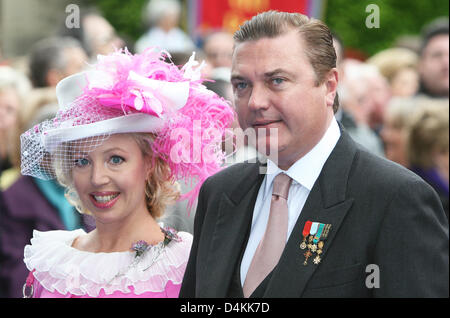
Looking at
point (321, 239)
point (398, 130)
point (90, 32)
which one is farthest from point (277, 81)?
point (90, 32)

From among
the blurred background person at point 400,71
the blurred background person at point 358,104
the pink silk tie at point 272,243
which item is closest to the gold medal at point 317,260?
the pink silk tie at point 272,243

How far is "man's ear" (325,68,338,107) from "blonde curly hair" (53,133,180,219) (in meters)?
1.00

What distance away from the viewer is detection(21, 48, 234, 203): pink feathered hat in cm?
327

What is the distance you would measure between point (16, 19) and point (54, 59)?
5806mm

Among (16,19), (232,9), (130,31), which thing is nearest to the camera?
(232,9)

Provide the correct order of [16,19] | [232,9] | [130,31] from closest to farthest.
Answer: [232,9] < [16,19] < [130,31]

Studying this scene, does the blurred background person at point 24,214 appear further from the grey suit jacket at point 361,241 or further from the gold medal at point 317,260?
the gold medal at point 317,260

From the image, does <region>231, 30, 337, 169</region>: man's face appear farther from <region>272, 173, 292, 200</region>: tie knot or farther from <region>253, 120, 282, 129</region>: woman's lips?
<region>272, 173, 292, 200</region>: tie knot

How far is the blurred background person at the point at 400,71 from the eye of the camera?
7.61m

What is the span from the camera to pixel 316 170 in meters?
2.70

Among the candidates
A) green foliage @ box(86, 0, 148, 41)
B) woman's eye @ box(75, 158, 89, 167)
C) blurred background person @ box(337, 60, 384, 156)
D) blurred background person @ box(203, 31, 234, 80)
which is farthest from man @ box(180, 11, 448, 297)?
green foliage @ box(86, 0, 148, 41)

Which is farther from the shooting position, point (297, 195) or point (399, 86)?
point (399, 86)
